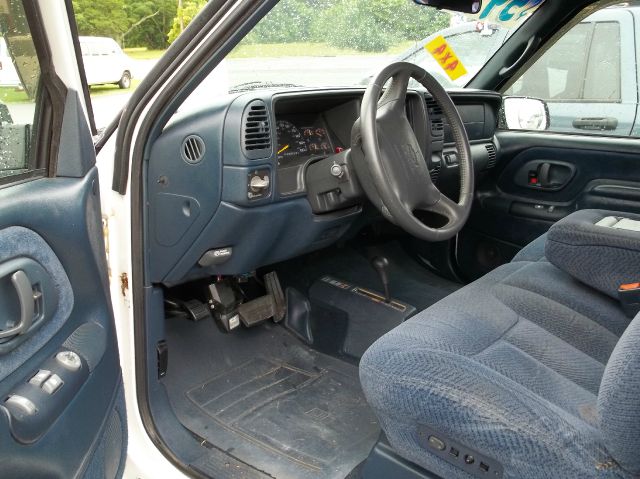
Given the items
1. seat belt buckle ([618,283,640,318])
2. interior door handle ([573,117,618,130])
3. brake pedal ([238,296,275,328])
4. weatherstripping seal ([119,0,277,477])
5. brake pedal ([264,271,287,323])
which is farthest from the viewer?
interior door handle ([573,117,618,130])

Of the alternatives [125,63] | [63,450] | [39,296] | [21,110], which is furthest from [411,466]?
[125,63]

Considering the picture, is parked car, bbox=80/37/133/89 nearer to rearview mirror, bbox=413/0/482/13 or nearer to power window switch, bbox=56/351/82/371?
power window switch, bbox=56/351/82/371

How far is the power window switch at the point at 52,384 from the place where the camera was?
1.07 metres

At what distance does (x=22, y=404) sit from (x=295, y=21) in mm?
1341

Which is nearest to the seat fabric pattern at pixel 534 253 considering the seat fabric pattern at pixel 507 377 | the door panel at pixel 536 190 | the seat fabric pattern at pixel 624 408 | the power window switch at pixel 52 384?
the seat fabric pattern at pixel 507 377

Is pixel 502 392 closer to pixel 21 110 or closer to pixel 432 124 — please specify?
pixel 21 110

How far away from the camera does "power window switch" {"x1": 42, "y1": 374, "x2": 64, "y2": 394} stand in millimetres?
1069

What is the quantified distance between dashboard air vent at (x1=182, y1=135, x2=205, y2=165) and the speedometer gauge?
0.40m

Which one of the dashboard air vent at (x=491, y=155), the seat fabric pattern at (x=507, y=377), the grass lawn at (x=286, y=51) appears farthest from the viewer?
the dashboard air vent at (x=491, y=155)

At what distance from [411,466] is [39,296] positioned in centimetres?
86

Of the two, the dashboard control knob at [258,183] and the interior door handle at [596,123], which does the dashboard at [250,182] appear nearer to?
the dashboard control knob at [258,183]

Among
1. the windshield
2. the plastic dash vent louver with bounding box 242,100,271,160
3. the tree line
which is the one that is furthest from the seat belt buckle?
the tree line

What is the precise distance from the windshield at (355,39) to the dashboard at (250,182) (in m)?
0.12

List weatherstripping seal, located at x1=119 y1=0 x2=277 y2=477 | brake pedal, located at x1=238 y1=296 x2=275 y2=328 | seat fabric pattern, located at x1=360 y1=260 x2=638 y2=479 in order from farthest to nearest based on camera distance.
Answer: brake pedal, located at x1=238 y1=296 x2=275 y2=328
weatherstripping seal, located at x1=119 y1=0 x2=277 y2=477
seat fabric pattern, located at x1=360 y1=260 x2=638 y2=479
